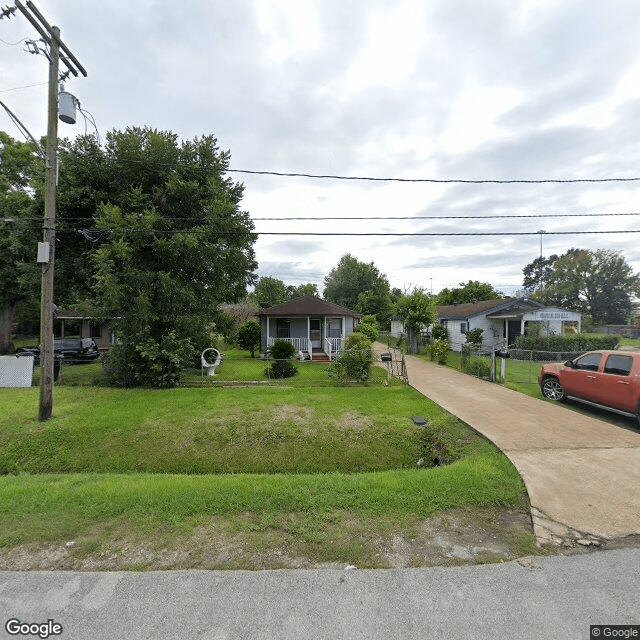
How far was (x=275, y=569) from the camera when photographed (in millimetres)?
2924

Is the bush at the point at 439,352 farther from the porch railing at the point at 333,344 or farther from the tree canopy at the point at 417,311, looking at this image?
the porch railing at the point at 333,344

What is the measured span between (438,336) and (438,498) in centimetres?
2184

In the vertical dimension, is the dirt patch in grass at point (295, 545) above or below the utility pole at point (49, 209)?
below

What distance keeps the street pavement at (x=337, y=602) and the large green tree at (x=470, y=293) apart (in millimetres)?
44662

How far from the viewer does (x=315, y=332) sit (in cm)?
1984

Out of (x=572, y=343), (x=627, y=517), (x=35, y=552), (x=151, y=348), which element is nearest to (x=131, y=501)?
(x=35, y=552)

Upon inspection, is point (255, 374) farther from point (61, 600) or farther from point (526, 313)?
point (526, 313)

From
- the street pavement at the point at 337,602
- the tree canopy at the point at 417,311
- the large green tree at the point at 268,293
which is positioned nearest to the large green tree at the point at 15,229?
the street pavement at the point at 337,602

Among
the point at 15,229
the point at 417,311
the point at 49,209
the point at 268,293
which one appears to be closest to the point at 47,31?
the point at 49,209

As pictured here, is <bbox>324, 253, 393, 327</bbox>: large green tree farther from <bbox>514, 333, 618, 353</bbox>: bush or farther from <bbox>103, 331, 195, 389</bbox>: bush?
<bbox>103, 331, 195, 389</bbox>: bush

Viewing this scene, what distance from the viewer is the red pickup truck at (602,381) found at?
23.7 ft

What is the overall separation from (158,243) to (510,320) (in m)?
21.4

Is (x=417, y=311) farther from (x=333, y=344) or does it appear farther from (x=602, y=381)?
(x=602, y=381)

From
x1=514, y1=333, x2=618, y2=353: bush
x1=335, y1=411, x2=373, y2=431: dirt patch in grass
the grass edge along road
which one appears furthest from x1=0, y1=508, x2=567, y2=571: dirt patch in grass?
x1=514, y1=333, x2=618, y2=353: bush
